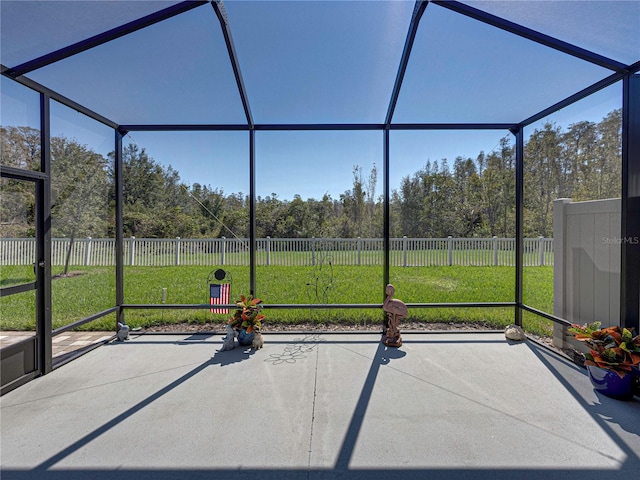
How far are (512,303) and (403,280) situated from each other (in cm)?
144

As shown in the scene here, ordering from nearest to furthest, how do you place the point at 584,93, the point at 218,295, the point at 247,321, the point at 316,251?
the point at 584,93 < the point at 247,321 < the point at 218,295 < the point at 316,251

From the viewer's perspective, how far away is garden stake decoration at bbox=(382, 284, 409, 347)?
3.23 m

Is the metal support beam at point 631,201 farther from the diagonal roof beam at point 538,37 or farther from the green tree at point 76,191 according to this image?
the green tree at point 76,191

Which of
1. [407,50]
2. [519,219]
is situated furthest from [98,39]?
[519,219]

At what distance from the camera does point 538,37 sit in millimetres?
2402

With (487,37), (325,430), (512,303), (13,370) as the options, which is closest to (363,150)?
(487,37)

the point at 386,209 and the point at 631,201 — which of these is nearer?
the point at 631,201

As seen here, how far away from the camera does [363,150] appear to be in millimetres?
4000

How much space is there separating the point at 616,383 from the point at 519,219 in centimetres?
205

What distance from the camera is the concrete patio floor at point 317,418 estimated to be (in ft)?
5.16

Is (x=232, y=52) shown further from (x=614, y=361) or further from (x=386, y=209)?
(x=614, y=361)

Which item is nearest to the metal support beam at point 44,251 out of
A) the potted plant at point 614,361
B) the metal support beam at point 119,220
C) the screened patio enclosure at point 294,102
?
the screened patio enclosure at point 294,102

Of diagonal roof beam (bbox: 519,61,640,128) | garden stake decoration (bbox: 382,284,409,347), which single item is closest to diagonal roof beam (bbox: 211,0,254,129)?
garden stake decoration (bbox: 382,284,409,347)

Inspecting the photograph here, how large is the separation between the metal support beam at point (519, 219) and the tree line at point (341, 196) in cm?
7
